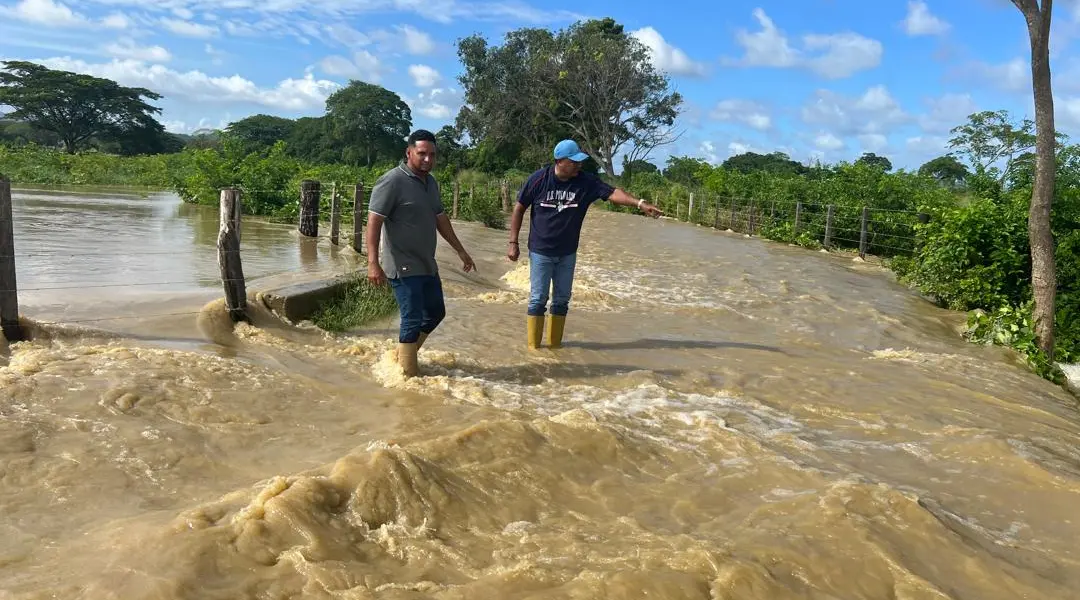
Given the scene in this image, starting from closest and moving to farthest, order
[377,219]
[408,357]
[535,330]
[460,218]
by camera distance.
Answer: [377,219], [408,357], [535,330], [460,218]

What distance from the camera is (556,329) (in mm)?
6484

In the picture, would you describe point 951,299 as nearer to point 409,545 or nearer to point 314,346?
point 314,346

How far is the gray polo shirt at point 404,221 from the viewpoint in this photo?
478cm

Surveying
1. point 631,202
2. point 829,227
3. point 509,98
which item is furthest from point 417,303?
point 509,98

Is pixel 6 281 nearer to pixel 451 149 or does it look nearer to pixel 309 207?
pixel 309 207

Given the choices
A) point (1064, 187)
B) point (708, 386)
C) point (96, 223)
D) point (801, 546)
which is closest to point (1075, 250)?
point (1064, 187)

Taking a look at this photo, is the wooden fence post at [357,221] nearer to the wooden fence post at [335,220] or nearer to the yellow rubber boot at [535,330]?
the wooden fence post at [335,220]

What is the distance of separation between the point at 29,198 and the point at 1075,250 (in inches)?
852

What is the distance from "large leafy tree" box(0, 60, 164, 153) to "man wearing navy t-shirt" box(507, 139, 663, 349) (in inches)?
2153

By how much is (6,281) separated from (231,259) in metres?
1.56

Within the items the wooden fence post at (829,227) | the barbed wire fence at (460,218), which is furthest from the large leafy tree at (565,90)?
the wooden fence post at (829,227)

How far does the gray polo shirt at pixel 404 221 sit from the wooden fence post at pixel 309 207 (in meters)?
7.41

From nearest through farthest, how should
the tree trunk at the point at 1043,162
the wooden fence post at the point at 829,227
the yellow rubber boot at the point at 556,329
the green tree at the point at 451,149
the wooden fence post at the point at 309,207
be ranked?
the yellow rubber boot at the point at 556,329
the tree trunk at the point at 1043,162
the wooden fence post at the point at 309,207
the wooden fence post at the point at 829,227
the green tree at the point at 451,149

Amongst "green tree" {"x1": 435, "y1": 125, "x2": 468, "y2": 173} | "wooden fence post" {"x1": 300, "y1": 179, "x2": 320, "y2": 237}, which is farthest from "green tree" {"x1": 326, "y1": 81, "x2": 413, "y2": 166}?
"wooden fence post" {"x1": 300, "y1": 179, "x2": 320, "y2": 237}
